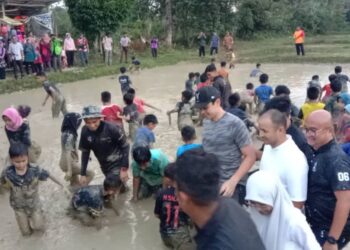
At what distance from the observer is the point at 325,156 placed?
3.25 metres

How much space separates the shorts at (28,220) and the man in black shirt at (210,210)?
13.2ft

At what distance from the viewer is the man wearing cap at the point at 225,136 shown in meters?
4.09

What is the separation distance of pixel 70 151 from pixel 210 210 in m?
5.45

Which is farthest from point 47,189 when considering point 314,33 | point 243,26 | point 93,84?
point 314,33

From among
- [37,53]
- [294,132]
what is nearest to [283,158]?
[294,132]

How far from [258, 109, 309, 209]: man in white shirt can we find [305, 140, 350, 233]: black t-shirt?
3.2 inches

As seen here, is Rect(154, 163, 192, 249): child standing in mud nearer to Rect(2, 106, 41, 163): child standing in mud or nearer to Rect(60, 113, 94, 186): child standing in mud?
Rect(60, 113, 94, 186): child standing in mud

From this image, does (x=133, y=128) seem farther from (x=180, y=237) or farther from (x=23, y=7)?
(x=23, y=7)

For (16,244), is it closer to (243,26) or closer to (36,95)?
(36,95)

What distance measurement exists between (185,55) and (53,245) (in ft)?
71.1

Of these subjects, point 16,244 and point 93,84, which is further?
point 93,84

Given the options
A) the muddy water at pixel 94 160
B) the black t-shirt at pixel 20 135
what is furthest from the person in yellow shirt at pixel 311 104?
the black t-shirt at pixel 20 135

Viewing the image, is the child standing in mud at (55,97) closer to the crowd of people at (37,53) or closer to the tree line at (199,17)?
the crowd of people at (37,53)

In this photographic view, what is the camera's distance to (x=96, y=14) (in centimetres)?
2242
